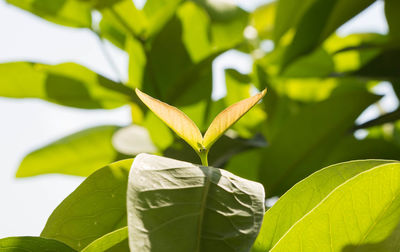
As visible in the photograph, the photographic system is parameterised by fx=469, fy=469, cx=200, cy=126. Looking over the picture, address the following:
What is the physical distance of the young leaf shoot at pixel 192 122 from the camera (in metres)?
0.36

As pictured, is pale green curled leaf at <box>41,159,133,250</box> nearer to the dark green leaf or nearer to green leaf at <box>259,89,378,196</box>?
green leaf at <box>259,89,378,196</box>

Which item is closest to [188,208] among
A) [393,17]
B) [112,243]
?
[112,243]

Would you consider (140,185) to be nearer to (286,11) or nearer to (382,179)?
(382,179)

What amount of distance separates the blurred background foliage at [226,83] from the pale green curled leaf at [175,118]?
284 mm

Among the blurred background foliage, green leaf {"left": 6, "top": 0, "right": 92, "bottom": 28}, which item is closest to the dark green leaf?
the blurred background foliage

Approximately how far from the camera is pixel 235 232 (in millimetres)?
307

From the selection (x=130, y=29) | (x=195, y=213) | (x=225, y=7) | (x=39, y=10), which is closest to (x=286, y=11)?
(x=225, y=7)

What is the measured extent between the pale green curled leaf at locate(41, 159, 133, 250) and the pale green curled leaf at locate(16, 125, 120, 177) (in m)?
0.39

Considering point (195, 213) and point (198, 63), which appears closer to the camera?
point (195, 213)

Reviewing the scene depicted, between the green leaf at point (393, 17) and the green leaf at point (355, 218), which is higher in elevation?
the green leaf at point (393, 17)

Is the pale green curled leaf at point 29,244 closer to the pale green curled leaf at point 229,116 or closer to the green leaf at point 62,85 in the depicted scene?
the pale green curled leaf at point 229,116

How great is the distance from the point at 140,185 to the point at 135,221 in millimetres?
26

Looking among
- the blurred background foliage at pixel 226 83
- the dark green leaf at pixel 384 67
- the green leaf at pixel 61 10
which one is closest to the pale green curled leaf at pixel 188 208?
the blurred background foliage at pixel 226 83

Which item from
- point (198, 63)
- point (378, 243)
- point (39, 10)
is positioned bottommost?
point (378, 243)
